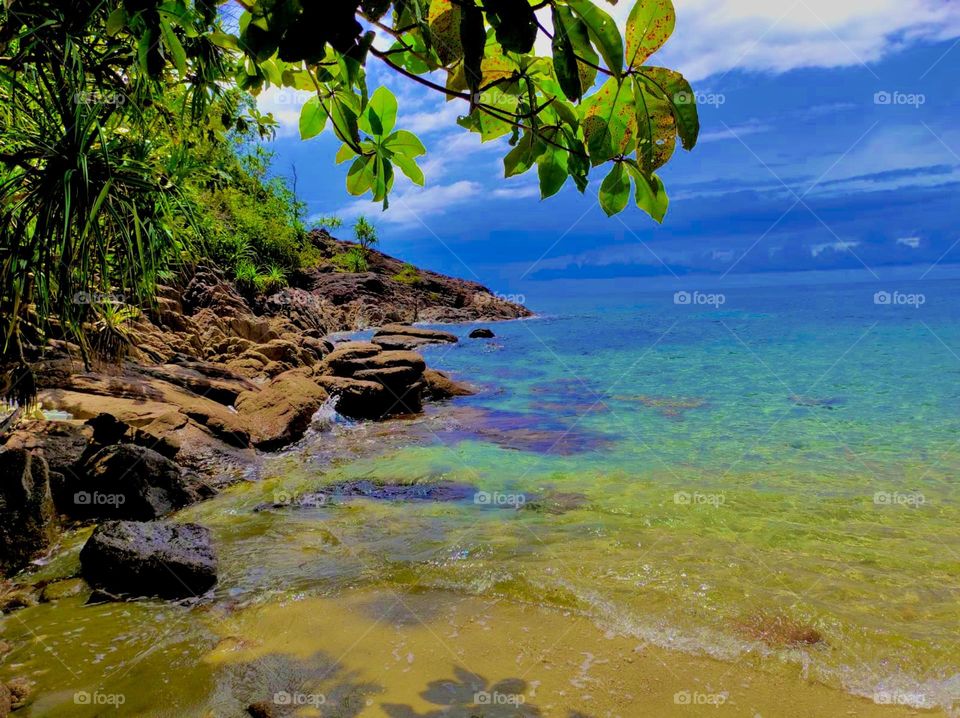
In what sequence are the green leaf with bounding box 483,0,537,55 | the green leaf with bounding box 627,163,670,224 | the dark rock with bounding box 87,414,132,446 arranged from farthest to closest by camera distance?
the dark rock with bounding box 87,414,132,446
the green leaf with bounding box 627,163,670,224
the green leaf with bounding box 483,0,537,55

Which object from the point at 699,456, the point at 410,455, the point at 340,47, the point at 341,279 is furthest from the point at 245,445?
the point at 341,279

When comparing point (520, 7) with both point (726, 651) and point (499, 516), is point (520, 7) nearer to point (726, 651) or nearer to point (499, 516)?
point (726, 651)

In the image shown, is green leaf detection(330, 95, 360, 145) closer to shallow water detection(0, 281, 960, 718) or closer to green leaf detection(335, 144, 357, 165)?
green leaf detection(335, 144, 357, 165)

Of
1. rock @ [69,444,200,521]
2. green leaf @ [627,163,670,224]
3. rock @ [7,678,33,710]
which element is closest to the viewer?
green leaf @ [627,163,670,224]

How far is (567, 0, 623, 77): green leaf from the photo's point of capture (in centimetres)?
107

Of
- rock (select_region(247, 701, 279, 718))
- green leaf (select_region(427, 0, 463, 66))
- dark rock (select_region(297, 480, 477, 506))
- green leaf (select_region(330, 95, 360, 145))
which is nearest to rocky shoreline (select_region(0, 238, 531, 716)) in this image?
rock (select_region(247, 701, 279, 718))

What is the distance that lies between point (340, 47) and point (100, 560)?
4481mm

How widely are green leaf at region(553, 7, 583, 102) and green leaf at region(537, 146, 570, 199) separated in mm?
312

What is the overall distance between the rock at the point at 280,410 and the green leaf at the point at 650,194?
27.5ft

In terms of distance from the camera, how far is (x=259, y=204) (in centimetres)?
3294

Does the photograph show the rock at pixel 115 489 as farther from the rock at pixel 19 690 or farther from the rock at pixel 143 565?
the rock at pixel 19 690

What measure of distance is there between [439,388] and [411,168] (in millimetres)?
12575

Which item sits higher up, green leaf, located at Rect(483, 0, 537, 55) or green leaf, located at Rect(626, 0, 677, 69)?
green leaf, located at Rect(626, 0, 677, 69)

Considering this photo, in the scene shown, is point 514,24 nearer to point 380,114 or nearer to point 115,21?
point 380,114
